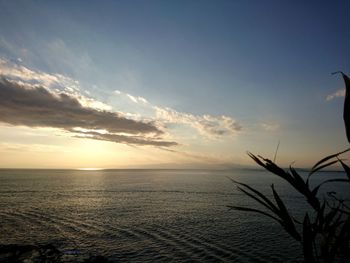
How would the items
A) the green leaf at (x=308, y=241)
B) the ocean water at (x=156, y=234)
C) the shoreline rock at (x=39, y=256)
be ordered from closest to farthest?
1. the green leaf at (x=308, y=241)
2. the shoreline rock at (x=39, y=256)
3. the ocean water at (x=156, y=234)

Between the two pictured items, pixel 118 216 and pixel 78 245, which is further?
pixel 118 216

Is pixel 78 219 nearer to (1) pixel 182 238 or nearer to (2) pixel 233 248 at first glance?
(1) pixel 182 238

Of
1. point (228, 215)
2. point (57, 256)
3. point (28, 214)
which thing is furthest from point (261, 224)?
point (28, 214)

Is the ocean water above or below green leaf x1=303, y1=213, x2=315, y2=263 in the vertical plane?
below

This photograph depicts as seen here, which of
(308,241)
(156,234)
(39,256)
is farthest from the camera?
(156,234)

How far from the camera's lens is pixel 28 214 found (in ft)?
148

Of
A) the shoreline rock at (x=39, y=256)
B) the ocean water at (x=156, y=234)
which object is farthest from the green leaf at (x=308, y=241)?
the ocean water at (x=156, y=234)

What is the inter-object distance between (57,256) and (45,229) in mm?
13920

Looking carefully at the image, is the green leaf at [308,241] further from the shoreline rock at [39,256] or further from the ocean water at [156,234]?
the ocean water at [156,234]

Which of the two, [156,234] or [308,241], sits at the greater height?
[308,241]

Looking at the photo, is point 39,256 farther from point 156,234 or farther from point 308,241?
point 308,241

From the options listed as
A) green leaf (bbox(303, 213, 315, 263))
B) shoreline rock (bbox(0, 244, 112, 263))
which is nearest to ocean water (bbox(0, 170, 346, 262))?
shoreline rock (bbox(0, 244, 112, 263))

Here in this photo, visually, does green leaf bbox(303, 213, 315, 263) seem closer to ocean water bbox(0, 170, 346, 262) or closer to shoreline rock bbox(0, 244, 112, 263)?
shoreline rock bbox(0, 244, 112, 263)

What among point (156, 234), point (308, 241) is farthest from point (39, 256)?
point (308, 241)
